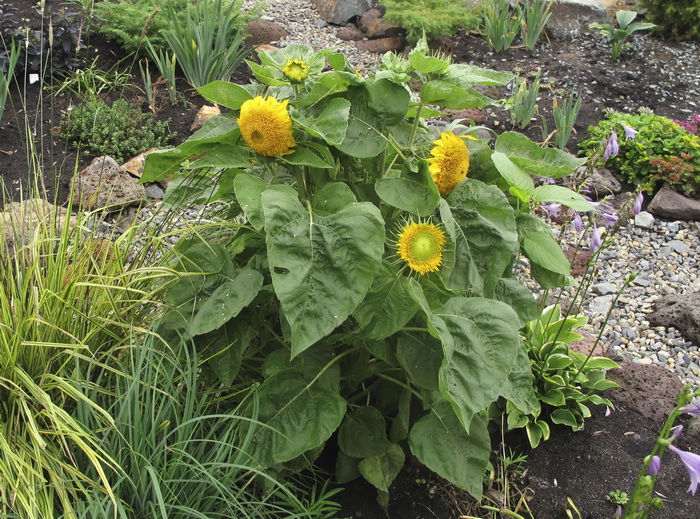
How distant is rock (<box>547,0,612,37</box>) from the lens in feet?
21.8

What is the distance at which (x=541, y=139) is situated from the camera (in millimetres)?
4691

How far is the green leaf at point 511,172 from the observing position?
5.86 ft

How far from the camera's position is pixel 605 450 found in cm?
233

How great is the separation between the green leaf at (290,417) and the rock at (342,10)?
578cm

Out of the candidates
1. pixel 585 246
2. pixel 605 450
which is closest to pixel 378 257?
pixel 605 450

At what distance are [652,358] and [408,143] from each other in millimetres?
1872

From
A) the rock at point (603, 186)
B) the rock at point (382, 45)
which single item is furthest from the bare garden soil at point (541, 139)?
the rock at point (382, 45)

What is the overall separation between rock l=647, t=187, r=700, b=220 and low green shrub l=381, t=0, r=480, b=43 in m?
2.57

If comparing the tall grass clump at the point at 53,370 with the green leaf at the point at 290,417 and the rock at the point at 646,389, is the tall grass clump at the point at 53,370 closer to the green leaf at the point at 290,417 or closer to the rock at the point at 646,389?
the green leaf at the point at 290,417

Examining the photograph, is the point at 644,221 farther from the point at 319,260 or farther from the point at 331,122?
the point at 319,260

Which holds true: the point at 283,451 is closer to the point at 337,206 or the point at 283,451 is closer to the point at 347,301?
the point at 347,301

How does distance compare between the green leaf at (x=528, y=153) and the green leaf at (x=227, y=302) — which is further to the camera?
the green leaf at (x=528, y=153)

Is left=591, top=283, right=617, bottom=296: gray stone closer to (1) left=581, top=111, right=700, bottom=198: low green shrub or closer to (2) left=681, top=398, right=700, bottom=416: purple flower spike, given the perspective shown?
(1) left=581, top=111, right=700, bottom=198: low green shrub

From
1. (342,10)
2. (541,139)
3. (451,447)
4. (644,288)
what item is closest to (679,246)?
(644,288)
